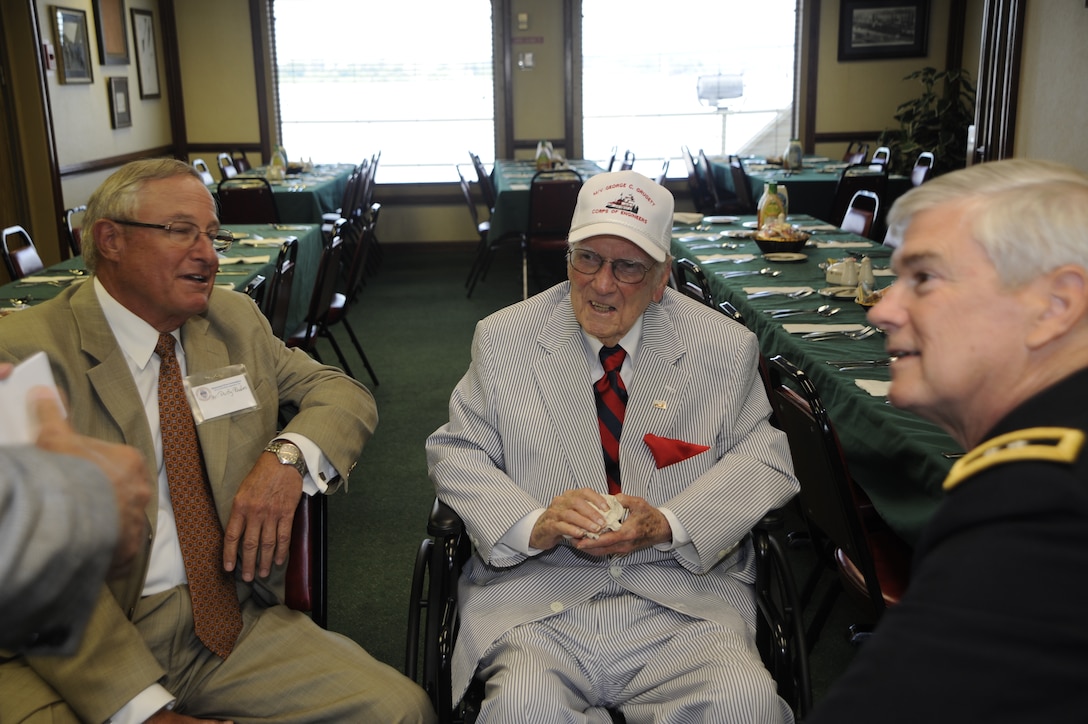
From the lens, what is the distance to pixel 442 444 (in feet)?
6.81

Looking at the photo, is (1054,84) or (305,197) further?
(305,197)

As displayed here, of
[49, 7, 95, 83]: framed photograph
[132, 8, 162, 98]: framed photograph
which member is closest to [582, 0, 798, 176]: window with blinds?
[132, 8, 162, 98]: framed photograph

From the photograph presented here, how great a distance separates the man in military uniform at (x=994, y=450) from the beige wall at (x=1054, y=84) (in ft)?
17.2

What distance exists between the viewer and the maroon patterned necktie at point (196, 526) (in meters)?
1.80

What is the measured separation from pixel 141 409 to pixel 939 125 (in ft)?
30.3

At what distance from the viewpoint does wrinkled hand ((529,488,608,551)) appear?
1.83 meters

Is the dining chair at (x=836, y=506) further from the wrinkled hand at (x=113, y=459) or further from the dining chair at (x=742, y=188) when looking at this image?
the dining chair at (x=742, y=188)

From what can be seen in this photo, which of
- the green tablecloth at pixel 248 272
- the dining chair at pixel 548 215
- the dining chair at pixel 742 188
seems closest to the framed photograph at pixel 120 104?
the green tablecloth at pixel 248 272

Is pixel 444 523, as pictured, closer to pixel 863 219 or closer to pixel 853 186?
pixel 863 219

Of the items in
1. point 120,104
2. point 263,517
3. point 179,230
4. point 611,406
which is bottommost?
point 263,517

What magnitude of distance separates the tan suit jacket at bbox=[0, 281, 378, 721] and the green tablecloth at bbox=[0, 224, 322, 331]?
63.4 inches

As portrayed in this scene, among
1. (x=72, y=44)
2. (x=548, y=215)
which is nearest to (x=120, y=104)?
(x=72, y=44)

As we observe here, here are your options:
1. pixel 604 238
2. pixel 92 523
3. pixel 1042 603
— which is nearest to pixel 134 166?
pixel 604 238

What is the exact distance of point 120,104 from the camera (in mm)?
8789
